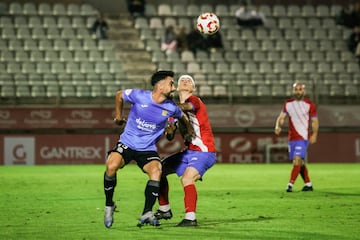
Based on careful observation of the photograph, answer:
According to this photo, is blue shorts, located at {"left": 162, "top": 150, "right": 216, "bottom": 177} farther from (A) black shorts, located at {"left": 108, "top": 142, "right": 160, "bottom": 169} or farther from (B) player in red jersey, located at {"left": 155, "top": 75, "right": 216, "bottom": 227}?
(A) black shorts, located at {"left": 108, "top": 142, "right": 160, "bottom": 169}

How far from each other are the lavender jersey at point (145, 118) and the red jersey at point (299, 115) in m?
7.50

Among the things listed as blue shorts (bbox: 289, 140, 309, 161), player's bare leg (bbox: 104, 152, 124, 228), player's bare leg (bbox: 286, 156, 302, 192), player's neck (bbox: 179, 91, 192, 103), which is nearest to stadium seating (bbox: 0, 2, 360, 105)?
blue shorts (bbox: 289, 140, 309, 161)

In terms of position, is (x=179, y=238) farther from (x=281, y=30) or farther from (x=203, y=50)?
(x=281, y=30)

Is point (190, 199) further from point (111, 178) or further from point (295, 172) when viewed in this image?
point (295, 172)

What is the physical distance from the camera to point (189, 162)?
11.7 m

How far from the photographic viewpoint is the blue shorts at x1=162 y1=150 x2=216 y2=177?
11.7 metres

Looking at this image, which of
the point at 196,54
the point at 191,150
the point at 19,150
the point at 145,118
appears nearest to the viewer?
the point at 145,118

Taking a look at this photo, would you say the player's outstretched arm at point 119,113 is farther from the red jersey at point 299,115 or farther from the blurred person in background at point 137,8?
the blurred person in background at point 137,8

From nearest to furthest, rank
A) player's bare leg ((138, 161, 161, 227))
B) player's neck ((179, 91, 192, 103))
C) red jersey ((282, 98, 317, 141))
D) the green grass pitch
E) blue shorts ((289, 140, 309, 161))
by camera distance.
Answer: the green grass pitch
player's bare leg ((138, 161, 161, 227))
player's neck ((179, 91, 192, 103))
blue shorts ((289, 140, 309, 161))
red jersey ((282, 98, 317, 141))

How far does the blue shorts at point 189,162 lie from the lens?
38.2 feet

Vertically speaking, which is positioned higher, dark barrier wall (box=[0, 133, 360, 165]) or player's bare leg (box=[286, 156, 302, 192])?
player's bare leg (box=[286, 156, 302, 192])

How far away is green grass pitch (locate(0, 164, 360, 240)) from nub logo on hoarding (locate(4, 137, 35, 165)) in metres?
5.92

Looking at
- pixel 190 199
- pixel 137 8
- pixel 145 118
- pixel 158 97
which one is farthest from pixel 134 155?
pixel 137 8

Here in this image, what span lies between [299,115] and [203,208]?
16.9 feet
